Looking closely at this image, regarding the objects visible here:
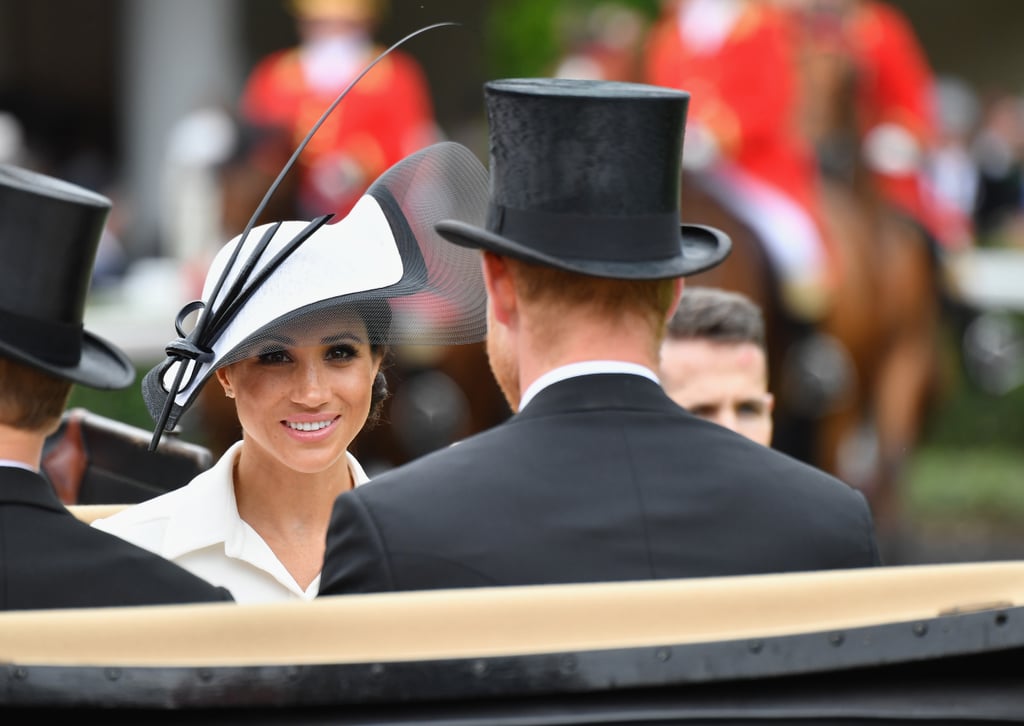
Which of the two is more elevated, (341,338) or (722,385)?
(341,338)

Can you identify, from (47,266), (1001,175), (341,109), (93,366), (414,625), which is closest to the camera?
(414,625)

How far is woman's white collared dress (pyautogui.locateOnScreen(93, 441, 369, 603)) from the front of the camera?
9.59ft

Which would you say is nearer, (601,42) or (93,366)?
(93,366)

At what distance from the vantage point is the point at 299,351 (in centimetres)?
291

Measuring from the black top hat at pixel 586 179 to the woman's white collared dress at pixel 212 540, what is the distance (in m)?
0.65

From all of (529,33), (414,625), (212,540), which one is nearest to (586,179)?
(414,625)

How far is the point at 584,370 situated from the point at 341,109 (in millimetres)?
7536

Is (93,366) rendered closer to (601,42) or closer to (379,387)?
(379,387)

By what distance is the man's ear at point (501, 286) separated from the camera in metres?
2.58

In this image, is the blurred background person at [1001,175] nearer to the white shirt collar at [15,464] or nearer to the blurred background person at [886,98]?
the blurred background person at [886,98]

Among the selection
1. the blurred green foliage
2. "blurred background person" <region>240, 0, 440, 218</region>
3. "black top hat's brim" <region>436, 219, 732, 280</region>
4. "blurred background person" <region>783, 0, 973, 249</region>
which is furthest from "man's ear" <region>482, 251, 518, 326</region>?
the blurred green foliage

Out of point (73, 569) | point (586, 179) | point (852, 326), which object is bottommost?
point (852, 326)

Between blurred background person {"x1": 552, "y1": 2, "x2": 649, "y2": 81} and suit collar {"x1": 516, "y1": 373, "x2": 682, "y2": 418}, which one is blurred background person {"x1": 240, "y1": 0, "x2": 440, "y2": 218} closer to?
blurred background person {"x1": 552, "y1": 2, "x2": 649, "y2": 81}

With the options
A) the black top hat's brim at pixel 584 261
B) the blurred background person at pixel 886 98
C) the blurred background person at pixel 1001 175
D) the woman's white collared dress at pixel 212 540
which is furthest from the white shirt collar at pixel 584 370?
the blurred background person at pixel 1001 175
